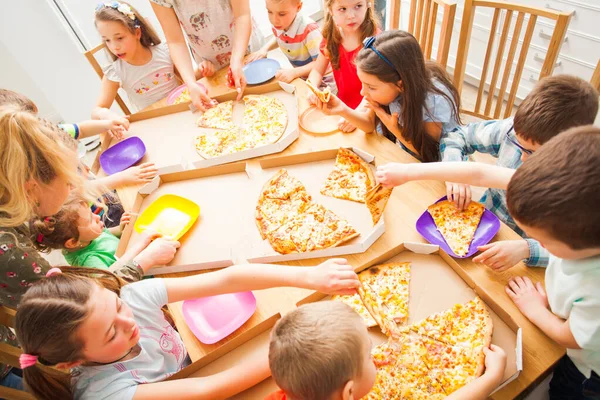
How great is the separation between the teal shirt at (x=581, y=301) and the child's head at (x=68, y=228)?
1872 millimetres

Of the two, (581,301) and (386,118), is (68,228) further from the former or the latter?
(581,301)

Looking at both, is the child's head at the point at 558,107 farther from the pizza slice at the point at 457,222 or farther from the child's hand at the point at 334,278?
the child's hand at the point at 334,278

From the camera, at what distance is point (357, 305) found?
4.53ft

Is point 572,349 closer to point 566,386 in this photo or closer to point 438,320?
point 566,386

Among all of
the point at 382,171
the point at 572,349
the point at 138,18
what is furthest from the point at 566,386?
the point at 138,18

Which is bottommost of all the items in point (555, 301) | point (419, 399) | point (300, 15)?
point (419, 399)

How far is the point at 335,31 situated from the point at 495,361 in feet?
6.80

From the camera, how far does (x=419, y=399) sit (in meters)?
1.15

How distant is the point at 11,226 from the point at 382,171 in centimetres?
146

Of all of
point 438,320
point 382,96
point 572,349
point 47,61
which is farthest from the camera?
point 47,61

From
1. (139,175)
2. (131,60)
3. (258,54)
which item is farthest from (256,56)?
(139,175)

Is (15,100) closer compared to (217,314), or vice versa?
(217,314)

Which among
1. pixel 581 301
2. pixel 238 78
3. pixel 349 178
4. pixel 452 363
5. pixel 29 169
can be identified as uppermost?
pixel 29 169

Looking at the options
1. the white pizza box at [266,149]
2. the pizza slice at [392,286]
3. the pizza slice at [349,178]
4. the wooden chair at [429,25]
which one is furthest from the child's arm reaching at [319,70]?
the pizza slice at [392,286]
